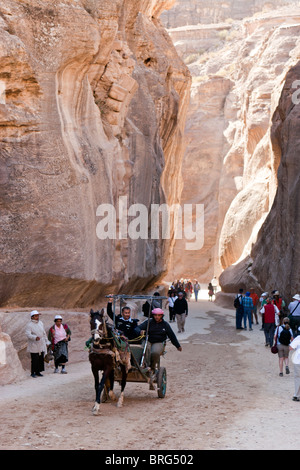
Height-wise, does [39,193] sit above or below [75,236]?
above

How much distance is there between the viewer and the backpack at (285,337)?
13109 millimetres

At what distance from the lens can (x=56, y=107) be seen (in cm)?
1703

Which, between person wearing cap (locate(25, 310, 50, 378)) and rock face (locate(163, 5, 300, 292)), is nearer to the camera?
person wearing cap (locate(25, 310, 50, 378))

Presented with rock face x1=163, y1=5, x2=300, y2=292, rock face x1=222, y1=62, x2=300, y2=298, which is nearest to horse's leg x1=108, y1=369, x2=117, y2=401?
rock face x1=222, y1=62, x2=300, y2=298

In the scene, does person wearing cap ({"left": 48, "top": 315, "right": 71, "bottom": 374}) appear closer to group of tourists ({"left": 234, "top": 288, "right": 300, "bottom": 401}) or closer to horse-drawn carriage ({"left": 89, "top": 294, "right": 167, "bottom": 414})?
horse-drawn carriage ({"left": 89, "top": 294, "right": 167, "bottom": 414})

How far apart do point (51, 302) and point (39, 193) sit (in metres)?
2.98

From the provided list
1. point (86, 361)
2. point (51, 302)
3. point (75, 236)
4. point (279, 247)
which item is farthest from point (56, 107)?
point (279, 247)

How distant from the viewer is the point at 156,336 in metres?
11.3

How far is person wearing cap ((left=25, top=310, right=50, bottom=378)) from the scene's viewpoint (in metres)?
13.2

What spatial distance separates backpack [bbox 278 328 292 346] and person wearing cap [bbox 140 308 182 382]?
279 cm

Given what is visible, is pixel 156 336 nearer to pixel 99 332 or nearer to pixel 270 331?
pixel 99 332

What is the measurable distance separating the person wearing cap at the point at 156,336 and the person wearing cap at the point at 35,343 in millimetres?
2848

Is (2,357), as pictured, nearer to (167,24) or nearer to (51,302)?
(51,302)

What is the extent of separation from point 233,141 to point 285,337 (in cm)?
5207
